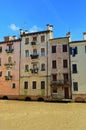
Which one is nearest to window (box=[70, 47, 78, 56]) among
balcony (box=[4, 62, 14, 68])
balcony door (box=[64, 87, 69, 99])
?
balcony door (box=[64, 87, 69, 99])

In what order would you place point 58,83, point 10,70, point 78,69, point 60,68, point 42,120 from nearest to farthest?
point 42,120, point 78,69, point 58,83, point 60,68, point 10,70

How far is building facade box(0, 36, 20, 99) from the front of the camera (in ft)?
159

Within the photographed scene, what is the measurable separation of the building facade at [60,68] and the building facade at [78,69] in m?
1.15

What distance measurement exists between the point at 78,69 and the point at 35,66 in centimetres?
1008

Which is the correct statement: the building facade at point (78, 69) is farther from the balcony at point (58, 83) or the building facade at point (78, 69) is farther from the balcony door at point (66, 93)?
the balcony at point (58, 83)

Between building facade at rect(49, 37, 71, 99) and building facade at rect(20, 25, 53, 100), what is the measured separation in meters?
1.34

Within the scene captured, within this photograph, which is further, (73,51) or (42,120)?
(73,51)

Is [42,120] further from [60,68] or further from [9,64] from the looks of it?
[9,64]

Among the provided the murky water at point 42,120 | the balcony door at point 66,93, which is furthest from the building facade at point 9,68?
the murky water at point 42,120

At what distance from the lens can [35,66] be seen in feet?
154

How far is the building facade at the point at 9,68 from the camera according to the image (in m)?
48.4

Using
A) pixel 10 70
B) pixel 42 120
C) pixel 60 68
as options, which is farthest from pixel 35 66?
pixel 42 120

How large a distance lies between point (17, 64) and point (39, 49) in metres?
6.51

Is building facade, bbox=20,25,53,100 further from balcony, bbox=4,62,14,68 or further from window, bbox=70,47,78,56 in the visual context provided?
window, bbox=70,47,78,56
